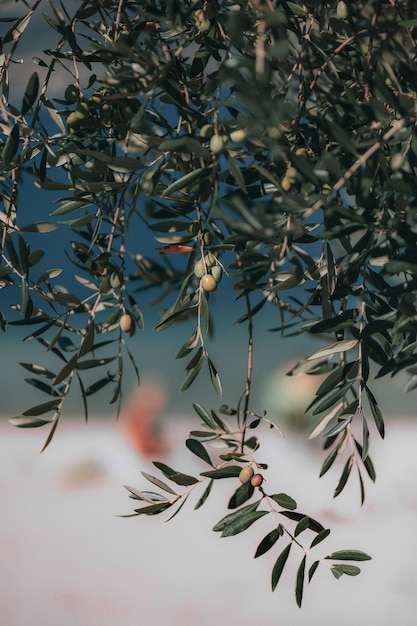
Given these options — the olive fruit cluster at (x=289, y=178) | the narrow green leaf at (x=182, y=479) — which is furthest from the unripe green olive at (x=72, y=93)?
the narrow green leaf at (x=182, y=479)

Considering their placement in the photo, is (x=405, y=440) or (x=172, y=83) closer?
(x=172, y=83)

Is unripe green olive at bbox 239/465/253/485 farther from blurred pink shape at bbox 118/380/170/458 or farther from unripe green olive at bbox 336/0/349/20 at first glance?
blurred pink shape at bbox 118/380/170/458

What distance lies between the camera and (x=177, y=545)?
1.82 metres

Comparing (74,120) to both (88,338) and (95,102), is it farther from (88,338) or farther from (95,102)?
(88,338)

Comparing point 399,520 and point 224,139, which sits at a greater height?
point 224,139

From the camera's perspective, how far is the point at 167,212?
0.75m

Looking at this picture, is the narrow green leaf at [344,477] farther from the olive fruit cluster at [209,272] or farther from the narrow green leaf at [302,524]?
the olive fruit cluster at [209,272]

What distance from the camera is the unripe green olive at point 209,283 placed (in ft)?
2.24

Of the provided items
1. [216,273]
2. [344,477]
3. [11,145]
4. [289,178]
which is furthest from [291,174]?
[344,477]

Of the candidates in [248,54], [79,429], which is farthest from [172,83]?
[79,429]

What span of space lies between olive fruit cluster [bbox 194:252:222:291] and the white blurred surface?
109cm

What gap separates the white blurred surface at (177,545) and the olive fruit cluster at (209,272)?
→ 109 cm

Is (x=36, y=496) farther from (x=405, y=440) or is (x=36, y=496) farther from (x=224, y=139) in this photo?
(x=224, y=139)

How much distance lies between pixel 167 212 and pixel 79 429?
4.32 feet
